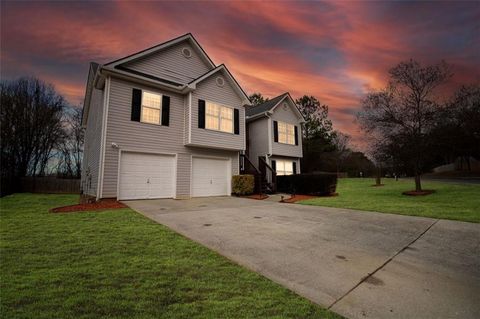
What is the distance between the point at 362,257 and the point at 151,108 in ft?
36.2

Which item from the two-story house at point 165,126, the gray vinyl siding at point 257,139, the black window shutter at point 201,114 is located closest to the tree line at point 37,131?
the two-story house at point 165,126

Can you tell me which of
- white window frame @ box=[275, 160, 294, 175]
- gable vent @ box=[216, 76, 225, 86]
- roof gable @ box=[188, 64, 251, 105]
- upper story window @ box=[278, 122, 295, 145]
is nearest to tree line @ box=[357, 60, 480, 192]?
upper story window @ box=[278, 122, 295, 145]

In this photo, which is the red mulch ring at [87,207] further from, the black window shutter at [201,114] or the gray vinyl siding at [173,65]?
the gray vinyl siding at [173,65]

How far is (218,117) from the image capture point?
13.9 m

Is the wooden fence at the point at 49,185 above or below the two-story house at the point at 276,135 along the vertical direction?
below

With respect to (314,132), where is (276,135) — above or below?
below

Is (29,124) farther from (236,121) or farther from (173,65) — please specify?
(236,121)

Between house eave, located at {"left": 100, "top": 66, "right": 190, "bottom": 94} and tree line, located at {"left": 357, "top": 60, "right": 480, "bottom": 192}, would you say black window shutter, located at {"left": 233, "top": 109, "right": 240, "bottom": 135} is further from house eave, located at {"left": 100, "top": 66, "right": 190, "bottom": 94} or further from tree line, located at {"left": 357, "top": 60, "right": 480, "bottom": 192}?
tree line, located at {"left": 357, "top": 60, "right": 480, "bottom": 192}

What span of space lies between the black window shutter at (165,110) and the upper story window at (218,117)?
2.12m

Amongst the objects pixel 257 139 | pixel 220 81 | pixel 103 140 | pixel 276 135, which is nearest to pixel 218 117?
pixel 220 81

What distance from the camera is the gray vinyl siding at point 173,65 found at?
12524 mm

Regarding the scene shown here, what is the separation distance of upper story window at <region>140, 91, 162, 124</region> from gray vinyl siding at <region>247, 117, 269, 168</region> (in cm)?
855

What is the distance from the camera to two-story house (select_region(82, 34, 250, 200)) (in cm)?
1052

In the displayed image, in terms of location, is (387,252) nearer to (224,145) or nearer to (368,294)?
(368,294)
